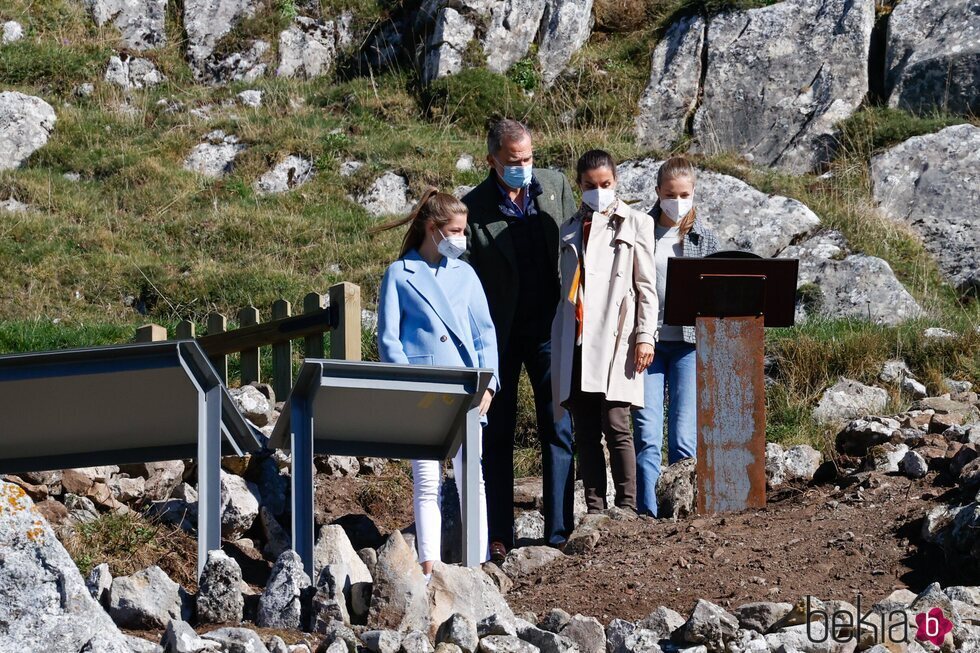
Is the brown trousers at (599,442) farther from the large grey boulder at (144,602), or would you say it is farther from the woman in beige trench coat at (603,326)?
the large grey boulder at (144,602)

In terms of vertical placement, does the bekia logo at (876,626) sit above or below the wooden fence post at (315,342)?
below

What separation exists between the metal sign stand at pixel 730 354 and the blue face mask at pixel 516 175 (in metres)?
0.83

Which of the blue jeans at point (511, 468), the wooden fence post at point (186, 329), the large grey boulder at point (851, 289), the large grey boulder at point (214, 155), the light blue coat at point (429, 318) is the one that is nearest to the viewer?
the light blue coat at point (429, 318)

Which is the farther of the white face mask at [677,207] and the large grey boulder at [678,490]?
the white face mask at [677,207]

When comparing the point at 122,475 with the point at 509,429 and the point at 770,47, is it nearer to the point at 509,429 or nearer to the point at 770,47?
the point at 509,429

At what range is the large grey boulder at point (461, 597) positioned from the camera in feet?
14.9

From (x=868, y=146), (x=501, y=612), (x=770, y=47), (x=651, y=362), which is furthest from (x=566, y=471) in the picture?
(x=770, y=47)

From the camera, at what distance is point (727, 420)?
649cm

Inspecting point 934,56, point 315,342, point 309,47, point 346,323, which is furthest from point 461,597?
point 309,47

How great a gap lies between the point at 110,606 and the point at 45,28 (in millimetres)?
13729

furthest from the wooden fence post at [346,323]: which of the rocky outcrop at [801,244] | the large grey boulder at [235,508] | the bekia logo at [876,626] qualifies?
the rocky outcrop at [801,244]

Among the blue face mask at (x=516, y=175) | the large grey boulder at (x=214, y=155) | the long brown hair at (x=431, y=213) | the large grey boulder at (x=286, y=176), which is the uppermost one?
the large grey boulder at (x=214, y=155)

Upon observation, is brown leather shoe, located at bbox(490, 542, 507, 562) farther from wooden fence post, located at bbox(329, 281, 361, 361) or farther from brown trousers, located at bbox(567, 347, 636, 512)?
wooden fence post, located at bbox(329, 281, 361, 361)

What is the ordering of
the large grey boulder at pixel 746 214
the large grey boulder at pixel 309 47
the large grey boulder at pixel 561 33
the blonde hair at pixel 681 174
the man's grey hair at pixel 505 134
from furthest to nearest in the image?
the large grey boulder at pixel 309 47 < the large grey boulder at pixel 561 33 < the large grey boulder at pixel 746 214 < the blonde hair at pixel 681 174 < the man's grey hair at pixel 505 134
